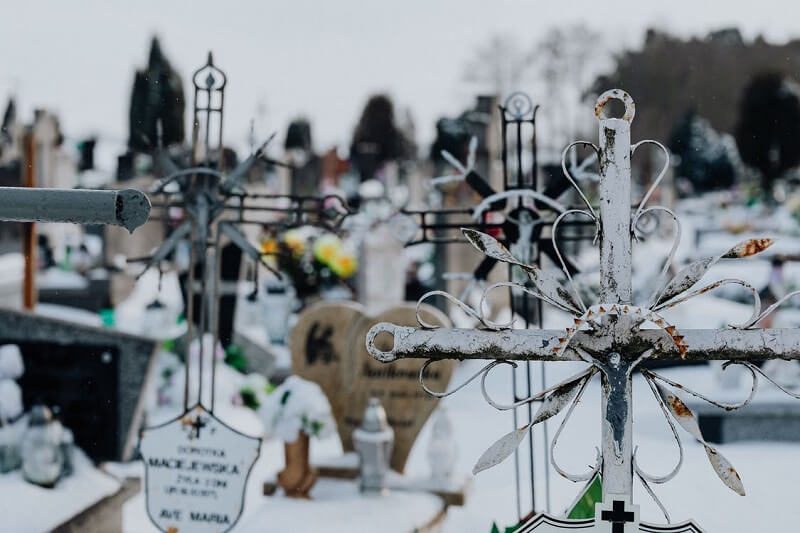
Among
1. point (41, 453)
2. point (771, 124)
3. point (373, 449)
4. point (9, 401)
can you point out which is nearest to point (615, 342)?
point (373, 449)

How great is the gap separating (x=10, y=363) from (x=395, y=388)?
6.87ft

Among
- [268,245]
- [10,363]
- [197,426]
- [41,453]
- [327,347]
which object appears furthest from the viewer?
[268,245]

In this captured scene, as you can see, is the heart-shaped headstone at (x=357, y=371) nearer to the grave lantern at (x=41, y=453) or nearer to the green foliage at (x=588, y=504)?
the grave lantern at (x=41, y=453)

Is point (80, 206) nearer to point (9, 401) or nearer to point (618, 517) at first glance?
point (618, 517)

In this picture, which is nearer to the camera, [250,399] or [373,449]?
[373,449]

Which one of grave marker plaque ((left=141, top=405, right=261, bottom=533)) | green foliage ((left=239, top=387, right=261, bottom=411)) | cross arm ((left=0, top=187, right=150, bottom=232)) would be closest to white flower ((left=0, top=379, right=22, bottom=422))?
grave marker plaque ((left=141, top=405, right=261, bottom=533))

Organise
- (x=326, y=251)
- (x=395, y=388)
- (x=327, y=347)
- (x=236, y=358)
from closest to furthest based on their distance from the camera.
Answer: (x=395, y=388), (x=327, y=347), (x=236, y=358), (x=326, y=251)

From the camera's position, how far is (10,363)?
5328 millimetres

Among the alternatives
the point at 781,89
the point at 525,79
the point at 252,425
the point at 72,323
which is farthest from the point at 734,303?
the point at 525,79

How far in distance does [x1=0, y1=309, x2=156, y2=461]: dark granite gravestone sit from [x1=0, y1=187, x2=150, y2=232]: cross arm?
13.1 ft

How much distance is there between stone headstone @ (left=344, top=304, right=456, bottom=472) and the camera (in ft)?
18.1

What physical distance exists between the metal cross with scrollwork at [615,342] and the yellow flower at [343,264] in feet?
34.9

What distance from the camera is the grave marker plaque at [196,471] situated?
398 cm

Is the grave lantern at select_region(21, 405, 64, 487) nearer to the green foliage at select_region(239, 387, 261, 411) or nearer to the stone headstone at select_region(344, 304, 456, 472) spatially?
the stone headstone at select_region(344, 304, 456, 472)
